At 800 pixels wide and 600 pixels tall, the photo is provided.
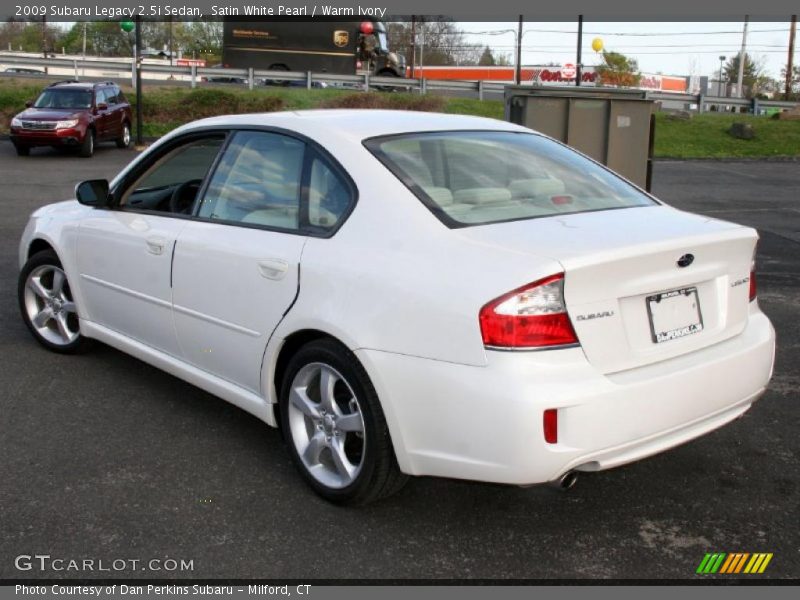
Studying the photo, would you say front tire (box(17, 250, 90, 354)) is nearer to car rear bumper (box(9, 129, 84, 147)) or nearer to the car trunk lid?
the car trunk lid

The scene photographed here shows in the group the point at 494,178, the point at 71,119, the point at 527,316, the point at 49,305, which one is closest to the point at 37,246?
the point at 49,305

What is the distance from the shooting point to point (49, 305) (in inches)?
224

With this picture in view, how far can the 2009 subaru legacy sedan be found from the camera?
9.85ft

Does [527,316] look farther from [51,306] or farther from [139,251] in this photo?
[51,306]

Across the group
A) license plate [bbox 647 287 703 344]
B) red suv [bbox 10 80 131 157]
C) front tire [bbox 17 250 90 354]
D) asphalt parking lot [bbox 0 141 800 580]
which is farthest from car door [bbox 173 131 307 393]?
red suv [bbox 10 80 131 157]

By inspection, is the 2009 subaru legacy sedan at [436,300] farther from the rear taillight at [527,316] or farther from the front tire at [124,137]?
the front tire at [124,137]

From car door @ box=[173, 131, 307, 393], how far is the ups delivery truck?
110 ft

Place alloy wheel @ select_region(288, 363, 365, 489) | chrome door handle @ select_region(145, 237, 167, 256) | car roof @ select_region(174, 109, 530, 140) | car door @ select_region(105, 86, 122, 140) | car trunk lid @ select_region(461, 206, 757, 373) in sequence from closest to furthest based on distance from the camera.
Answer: car trunk lid @ select_region(461, 206, 757, 373), alloy wheel @ select_region(288, 363, 365, 489), car roof @ select_region(174, 109, 530, 140), chrome door handle @ select_region(145, 237, 167, 256), car door @ select_region(105, 86, 122, 140)

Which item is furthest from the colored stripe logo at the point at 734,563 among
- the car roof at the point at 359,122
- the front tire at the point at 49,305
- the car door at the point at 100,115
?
the car door at the point at 100,115

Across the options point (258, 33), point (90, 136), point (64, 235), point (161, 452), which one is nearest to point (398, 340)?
point (161, 452)

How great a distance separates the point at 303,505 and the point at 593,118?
7.20m

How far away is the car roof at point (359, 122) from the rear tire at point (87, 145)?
1657cm

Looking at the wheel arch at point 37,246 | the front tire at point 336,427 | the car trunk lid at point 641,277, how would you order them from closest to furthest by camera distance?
the car trunk lid at point 641,277 < the front tire at point 336,427 < the wheel arch at point 37,246

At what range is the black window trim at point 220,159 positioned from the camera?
145 inches
